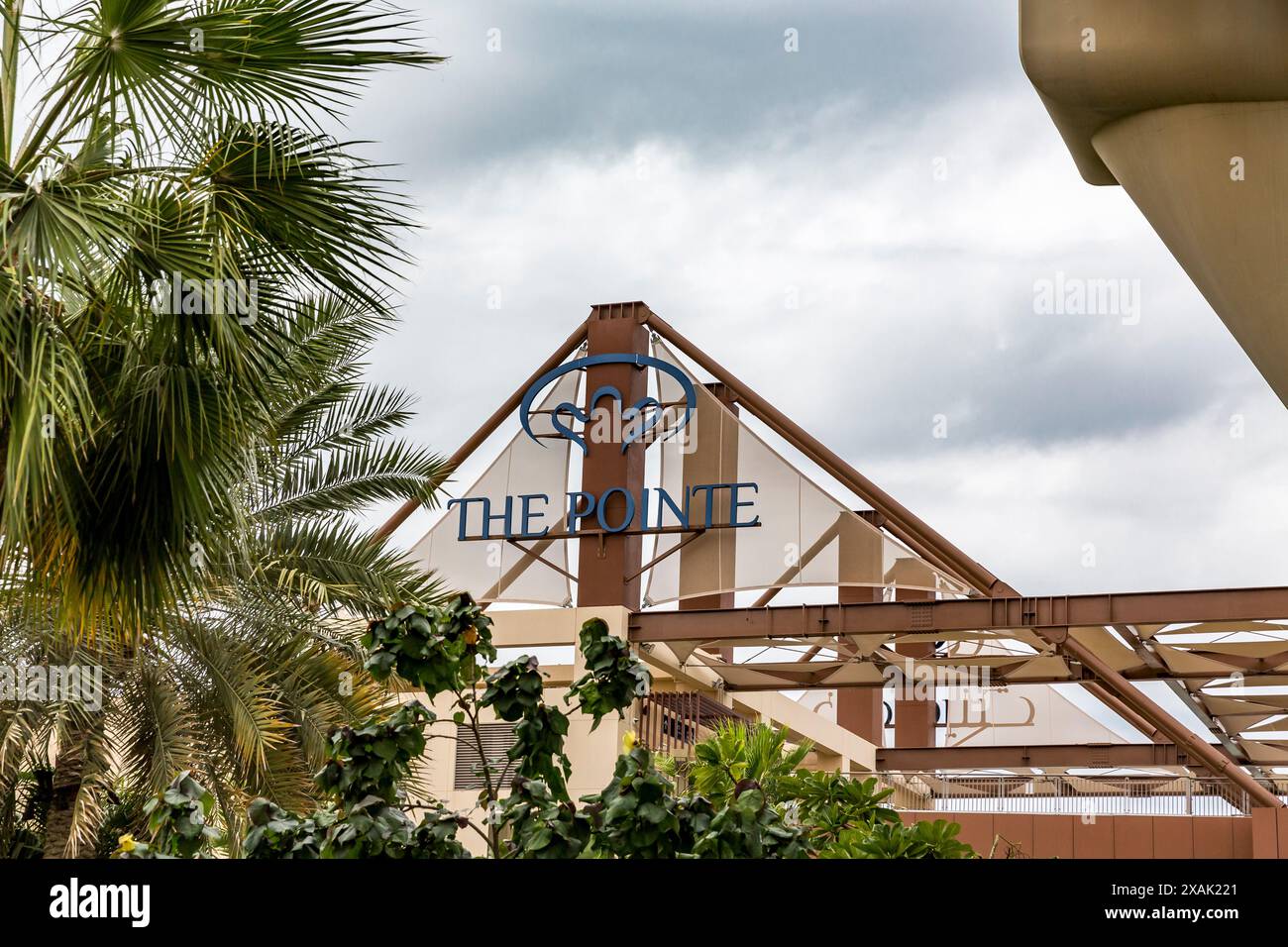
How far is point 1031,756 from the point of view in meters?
33.4

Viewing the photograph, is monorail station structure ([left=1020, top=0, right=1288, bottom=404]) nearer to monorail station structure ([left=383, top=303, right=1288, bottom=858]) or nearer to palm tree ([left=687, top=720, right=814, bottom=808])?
palm tree ([left=687, top=720, right=814, bottom=808])

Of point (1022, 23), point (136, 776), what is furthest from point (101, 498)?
point (136, 776)

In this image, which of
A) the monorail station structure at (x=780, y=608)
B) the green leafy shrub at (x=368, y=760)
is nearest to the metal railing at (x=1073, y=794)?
the monorail station structure at (x=780, y=608)

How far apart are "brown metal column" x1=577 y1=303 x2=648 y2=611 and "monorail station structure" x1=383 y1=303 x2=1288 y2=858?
40 millimetres

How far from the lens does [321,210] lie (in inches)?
265

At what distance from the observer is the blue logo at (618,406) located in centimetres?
2517

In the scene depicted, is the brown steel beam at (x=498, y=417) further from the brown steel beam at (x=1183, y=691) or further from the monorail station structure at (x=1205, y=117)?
the monorail station structure at (x=1205, y=117)
